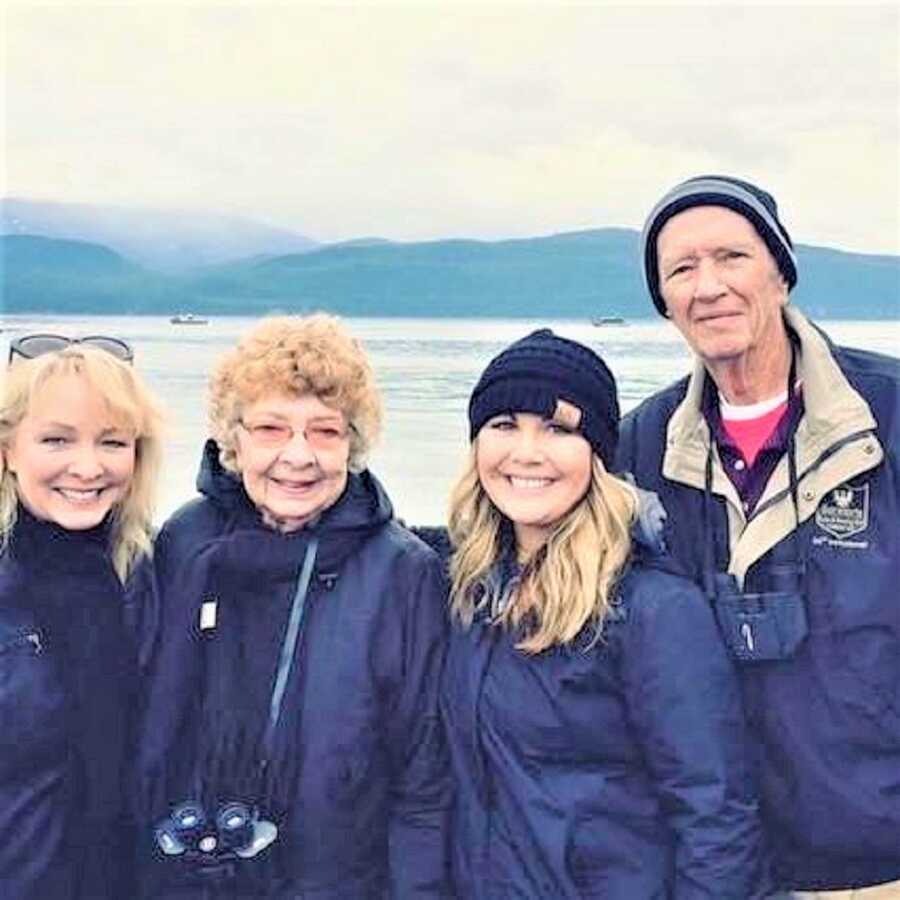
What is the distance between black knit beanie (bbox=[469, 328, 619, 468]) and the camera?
169 centimetres

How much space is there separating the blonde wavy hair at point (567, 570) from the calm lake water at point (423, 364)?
47.4 inches

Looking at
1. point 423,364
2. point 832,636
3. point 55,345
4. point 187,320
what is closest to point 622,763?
point 832,636

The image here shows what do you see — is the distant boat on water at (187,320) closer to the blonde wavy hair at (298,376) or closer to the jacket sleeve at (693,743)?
the blonde wavy hair at (298,376)

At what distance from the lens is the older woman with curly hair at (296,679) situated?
1.68 metres

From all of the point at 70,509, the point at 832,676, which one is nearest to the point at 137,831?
the point at 70,509

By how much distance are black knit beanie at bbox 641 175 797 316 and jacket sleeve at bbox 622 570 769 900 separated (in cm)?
67

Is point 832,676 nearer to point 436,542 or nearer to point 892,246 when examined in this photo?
point 436,542

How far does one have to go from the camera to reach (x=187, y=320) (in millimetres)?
3373

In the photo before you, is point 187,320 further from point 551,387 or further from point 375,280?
point 551,387

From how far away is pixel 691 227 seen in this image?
1.89m

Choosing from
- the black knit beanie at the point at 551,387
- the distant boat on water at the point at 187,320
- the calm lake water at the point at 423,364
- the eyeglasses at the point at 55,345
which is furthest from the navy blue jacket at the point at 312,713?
the distant boat on water at the point at 187,320

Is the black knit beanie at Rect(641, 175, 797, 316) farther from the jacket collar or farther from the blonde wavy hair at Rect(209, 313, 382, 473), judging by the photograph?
the blonde wavy hair at Rect(209, 313, 382, 473)

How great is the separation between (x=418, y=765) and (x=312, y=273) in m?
2.24

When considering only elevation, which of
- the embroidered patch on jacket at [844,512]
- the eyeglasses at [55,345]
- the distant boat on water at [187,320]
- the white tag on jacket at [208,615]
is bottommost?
the white tag on jacket at [208,615]
